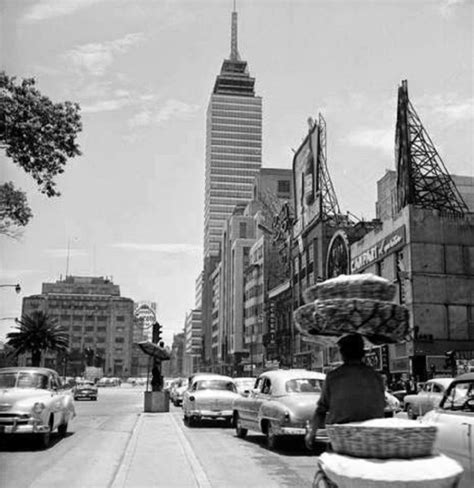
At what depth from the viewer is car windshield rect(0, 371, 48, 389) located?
1420 centimetres

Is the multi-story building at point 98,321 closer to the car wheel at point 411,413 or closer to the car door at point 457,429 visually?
the car wheel at point 411,413

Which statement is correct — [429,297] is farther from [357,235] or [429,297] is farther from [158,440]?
[158,440]

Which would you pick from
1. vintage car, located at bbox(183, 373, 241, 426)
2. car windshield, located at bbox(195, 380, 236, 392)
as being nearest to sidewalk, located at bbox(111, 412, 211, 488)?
vintage car, located at bbox(183, 373, 241, 426)

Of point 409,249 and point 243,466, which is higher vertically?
point 409,249

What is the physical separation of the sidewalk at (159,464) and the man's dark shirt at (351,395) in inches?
144

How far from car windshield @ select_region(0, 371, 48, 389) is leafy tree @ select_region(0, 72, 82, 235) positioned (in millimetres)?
4482

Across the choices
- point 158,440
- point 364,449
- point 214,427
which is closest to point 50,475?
point 158,440

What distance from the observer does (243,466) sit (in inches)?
425

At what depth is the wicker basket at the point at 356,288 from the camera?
20.1 feet

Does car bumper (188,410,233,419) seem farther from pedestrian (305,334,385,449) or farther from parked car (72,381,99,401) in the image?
parked car (72,381,99,401)

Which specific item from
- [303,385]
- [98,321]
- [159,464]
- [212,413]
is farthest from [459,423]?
[98,321]

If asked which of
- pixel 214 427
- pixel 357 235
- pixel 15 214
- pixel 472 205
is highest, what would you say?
pixel 472 205

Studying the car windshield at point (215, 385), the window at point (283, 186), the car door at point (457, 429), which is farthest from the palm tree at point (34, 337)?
the car door at point (457, 429)

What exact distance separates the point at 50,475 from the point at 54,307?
167m
